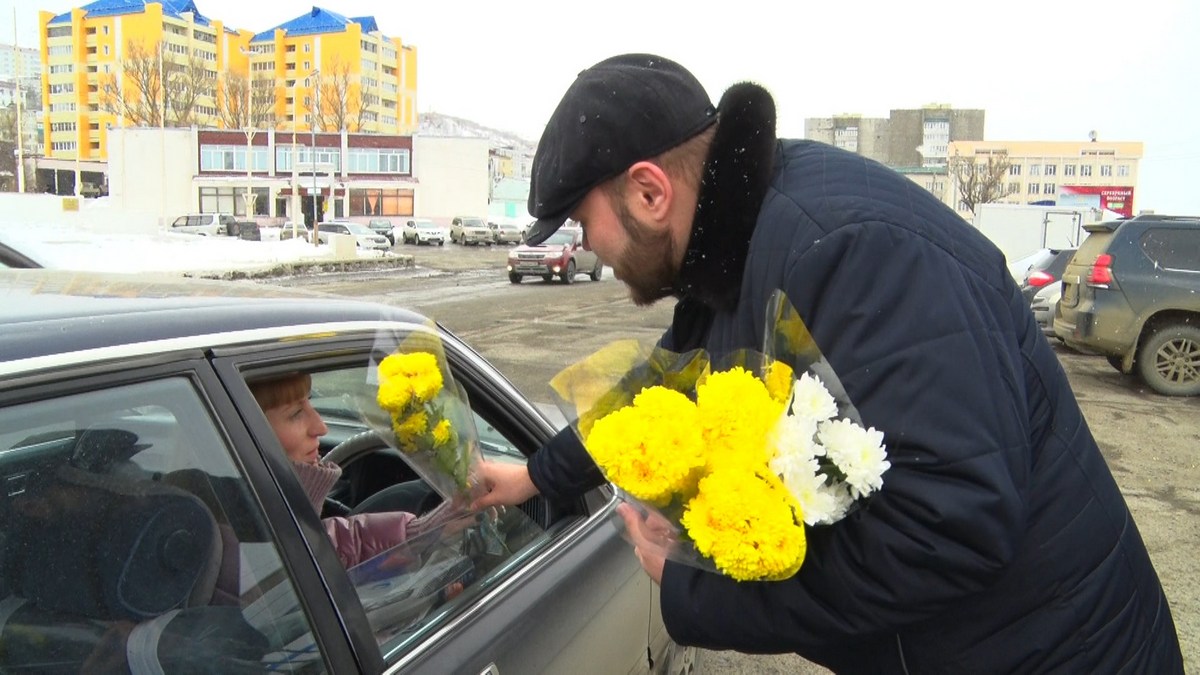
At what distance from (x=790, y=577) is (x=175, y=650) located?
3.07ft

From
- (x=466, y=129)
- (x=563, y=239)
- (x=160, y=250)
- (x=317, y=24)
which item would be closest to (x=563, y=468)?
(x=563, y=239)

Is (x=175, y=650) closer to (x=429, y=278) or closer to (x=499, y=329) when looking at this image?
(x=499, y=329)

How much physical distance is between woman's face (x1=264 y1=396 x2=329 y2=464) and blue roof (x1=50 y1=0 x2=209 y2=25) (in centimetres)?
10784

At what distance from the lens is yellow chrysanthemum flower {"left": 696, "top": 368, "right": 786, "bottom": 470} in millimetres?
1184

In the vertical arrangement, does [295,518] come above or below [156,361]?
below

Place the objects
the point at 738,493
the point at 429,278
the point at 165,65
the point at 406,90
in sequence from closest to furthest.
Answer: the point at 738,493 → the point at 429,278 → the point at 165,65 → the point at 406,90

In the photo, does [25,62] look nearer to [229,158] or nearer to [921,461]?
[229,158]

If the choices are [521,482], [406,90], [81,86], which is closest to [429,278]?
[521,482]

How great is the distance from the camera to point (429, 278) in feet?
83.4

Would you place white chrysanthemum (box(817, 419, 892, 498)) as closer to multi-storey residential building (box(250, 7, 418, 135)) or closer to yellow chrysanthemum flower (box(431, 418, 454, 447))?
yellow chrysanthemum flower (box(431, 418, 454, 447))

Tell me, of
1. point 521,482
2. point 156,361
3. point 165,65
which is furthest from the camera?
point 165,65

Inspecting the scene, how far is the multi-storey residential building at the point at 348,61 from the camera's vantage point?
9975 cm

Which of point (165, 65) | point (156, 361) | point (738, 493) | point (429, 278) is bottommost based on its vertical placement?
point (429, 278)

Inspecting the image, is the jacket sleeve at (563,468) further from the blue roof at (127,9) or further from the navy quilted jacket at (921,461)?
the blue roof at (127,9)
